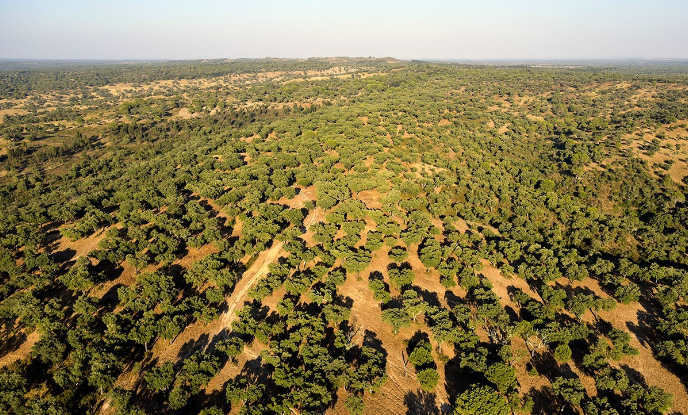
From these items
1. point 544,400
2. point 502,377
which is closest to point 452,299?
point 502,377

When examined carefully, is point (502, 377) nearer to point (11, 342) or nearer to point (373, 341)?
point (373, 341)

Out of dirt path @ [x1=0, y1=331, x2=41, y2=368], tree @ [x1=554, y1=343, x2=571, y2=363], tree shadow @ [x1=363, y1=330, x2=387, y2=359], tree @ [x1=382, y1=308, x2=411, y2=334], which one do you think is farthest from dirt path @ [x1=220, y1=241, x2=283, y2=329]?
tree @ [x1=554, y1=343, x2=571, y2=363]

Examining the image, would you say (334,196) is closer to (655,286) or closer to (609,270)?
(609,270)

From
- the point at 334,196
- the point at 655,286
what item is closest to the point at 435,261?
the point at 334,196

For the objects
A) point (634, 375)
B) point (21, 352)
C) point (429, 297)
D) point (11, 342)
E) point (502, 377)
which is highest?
point (11, 342)

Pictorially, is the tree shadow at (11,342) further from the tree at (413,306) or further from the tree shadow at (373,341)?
the tree at (413,306)

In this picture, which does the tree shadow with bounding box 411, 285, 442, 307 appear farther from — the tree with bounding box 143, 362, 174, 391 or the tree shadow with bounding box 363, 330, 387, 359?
the tree with bounding box 143, 362, 174, 391
